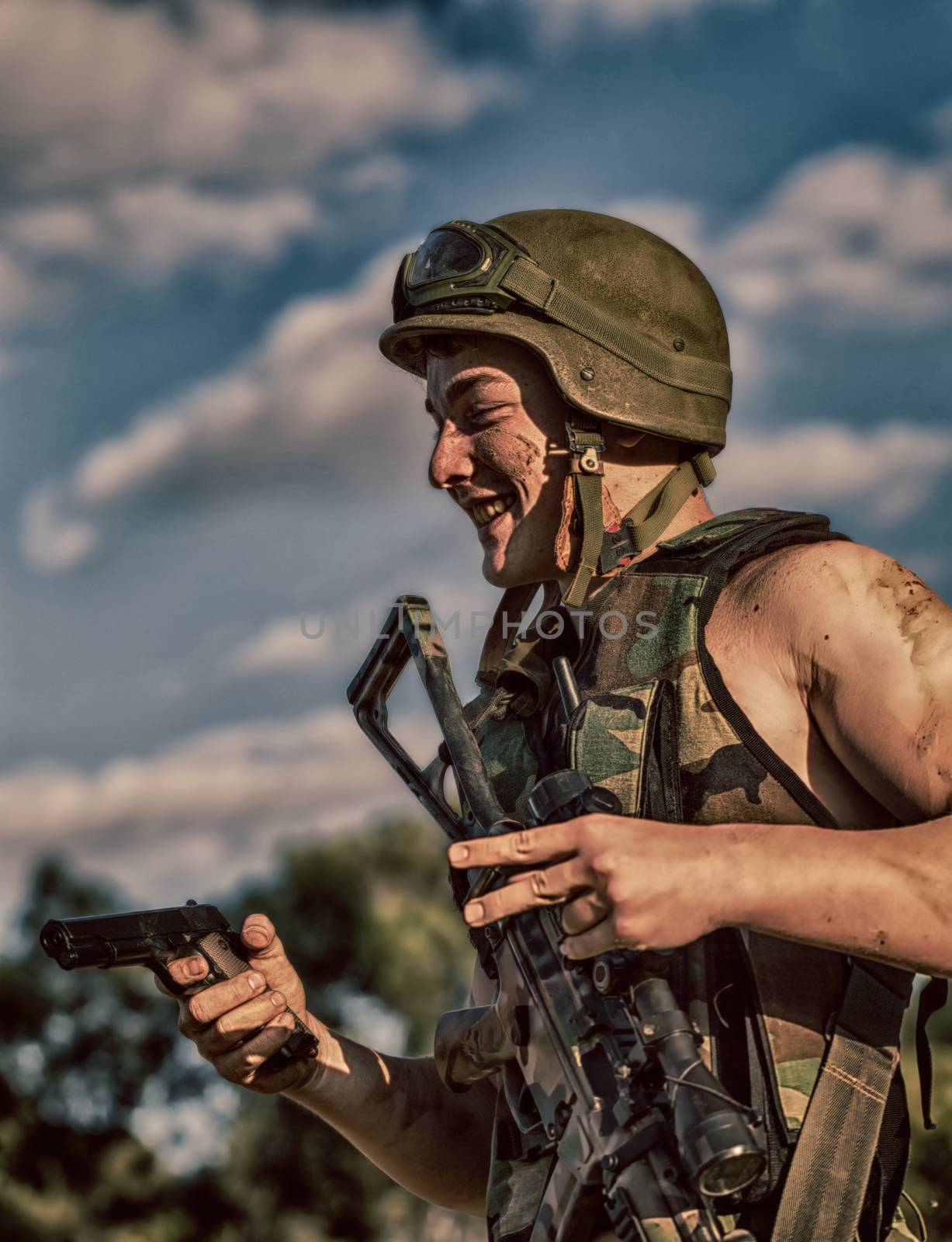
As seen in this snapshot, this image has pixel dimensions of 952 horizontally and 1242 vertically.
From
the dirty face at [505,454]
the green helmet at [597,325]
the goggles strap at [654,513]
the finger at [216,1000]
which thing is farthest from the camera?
the dirty face at [505,454]

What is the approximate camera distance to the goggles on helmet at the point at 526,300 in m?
5.13

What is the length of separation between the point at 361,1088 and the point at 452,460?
1998 mm

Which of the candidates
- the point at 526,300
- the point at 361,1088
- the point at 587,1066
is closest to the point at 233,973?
the point at 361,1088

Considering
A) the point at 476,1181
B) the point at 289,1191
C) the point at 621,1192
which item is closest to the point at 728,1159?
the point at 621,1192

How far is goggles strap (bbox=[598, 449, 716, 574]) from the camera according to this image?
4.93m

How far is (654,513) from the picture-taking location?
503 cm

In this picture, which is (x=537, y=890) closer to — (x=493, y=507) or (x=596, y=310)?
(x=493, y=507)

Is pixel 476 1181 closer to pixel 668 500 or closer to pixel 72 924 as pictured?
pixel 72 924

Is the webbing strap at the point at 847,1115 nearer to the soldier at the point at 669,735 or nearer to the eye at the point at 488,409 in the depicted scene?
the soldier at the point at 669,735

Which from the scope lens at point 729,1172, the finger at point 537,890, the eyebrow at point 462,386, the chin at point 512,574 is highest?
the eyebrow at point 462,386

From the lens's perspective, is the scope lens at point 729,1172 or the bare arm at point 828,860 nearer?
the scope lens at point 729,1172

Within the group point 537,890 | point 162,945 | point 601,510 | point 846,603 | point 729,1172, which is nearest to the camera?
point 729,1172

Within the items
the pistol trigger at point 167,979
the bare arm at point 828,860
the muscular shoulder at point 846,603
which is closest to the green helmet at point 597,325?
the muscular shoulder at point 846,603

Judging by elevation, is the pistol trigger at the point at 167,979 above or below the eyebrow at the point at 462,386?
below
